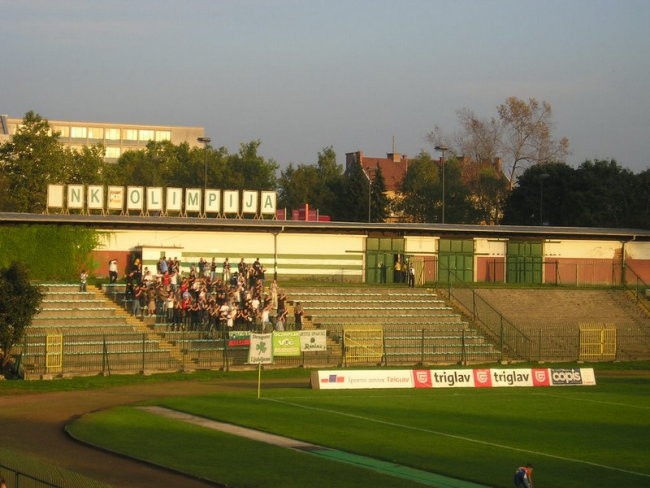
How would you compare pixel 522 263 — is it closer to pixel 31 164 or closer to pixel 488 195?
pixel 488 195

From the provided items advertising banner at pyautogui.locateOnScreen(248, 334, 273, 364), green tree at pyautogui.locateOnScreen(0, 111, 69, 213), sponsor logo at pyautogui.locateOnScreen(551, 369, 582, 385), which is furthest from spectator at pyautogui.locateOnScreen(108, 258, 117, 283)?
green tree at pyautogui.locateOnScreen(0, 111, 69, 213)

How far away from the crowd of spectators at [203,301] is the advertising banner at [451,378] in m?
9.73

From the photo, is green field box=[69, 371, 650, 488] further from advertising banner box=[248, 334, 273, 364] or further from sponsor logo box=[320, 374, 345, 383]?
advertising banner box=[248, 334, 273, 364]

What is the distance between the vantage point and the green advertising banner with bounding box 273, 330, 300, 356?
158ft

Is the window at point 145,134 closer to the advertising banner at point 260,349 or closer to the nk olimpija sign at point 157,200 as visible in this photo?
the nk olimpija sign at point 157,200

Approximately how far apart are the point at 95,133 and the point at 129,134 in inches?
238

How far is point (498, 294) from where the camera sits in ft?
208

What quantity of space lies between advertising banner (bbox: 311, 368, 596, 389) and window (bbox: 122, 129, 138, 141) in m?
157

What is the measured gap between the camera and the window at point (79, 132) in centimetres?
18962

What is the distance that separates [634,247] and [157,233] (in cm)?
3237

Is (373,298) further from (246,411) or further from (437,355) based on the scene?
(246,411)

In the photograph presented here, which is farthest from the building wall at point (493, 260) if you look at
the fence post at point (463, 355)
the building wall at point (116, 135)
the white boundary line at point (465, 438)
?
the building wall at point (116, 135)

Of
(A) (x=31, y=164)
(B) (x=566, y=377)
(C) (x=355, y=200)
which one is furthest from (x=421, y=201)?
(B) (x=566, y=377)

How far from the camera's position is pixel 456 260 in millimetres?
68125
